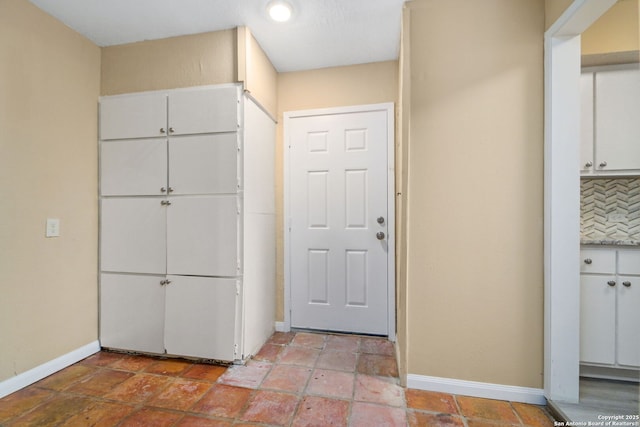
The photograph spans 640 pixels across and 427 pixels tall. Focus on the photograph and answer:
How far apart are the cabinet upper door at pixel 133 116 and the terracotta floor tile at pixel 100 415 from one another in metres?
1.73

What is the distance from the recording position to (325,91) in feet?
8.05

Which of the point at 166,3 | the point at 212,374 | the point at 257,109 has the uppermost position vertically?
the point at 166,3

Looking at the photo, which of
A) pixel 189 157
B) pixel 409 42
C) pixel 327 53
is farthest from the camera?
pixel 327 53

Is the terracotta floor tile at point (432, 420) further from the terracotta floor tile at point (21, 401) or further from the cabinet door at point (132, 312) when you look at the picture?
the terracotta floor tile at point (21, 401)

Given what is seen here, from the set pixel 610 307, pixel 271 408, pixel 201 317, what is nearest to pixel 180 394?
pixel 201 317

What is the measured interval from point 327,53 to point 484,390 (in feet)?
8.59

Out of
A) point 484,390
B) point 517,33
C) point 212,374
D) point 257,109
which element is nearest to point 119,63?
point 257,109

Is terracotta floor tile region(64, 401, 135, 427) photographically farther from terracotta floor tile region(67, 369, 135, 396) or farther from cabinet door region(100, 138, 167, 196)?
cabinet door region(100, 138, 167, 196)

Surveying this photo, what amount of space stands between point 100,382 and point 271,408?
115 centimetres

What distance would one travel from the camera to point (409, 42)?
1642 millimetres

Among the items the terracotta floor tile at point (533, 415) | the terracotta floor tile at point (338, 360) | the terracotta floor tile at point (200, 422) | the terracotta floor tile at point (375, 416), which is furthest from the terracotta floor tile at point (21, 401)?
the terracotta floor tile at point (533, 415)

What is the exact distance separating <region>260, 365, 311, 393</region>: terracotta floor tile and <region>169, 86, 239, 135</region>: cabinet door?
1697mm

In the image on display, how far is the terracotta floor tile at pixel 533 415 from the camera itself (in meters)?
1.37

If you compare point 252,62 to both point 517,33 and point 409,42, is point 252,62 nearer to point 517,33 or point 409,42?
point 409,42
